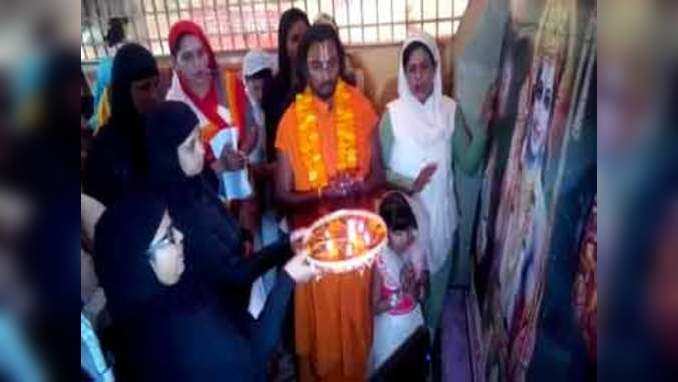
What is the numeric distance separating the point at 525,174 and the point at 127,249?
937mm

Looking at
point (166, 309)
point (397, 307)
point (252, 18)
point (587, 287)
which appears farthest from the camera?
point (252, 18)

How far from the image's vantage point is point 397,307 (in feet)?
7.48

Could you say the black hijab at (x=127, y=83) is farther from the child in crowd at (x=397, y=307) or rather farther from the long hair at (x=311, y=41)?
the child in crowd at (x=397, y=307)

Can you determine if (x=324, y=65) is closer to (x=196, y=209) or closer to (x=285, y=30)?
(x=285, y=30)

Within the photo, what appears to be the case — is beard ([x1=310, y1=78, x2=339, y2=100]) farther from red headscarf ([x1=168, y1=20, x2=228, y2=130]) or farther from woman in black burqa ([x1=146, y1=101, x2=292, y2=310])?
woman in black burqa ([x1=146, y1=101, x2=292, y2=310])

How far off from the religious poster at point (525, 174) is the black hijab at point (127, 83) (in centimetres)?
111

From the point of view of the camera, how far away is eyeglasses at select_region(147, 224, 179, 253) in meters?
1.45

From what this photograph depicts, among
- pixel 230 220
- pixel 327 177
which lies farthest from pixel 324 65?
pixel 230 220

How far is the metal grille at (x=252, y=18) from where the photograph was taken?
11.8 ft

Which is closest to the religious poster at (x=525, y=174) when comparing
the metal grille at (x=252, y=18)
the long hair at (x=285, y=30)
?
the long hair at (x=285, y=30)

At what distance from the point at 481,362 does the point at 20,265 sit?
2.01 metres

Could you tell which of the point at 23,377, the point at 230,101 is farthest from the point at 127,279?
the point at 230,101

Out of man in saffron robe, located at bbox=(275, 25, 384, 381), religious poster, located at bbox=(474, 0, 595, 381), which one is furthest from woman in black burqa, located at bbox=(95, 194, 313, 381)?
religious poster, located at bbox=(474, 0, 595, 381)

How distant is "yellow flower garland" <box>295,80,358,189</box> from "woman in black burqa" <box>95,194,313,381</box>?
573mm
